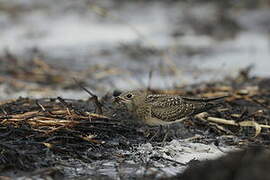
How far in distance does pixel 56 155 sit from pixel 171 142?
1.08 metres

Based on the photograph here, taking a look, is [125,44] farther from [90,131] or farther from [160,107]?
[90,131]

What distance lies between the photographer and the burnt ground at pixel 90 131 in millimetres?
3650

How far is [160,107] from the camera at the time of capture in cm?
458

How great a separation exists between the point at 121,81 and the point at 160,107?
343 centimetres

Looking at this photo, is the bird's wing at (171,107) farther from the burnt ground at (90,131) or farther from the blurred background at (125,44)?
the blurred background at (125,44)

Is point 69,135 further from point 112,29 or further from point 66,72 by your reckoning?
point 112,29

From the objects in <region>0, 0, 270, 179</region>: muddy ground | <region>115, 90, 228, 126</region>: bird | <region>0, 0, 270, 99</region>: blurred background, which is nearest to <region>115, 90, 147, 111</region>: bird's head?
<region>115, 90, 228, 126</region>: bird

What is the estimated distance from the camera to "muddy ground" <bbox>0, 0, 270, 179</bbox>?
385 cm

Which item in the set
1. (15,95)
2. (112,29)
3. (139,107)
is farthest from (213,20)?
(139,107)

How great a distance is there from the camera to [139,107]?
4566mm

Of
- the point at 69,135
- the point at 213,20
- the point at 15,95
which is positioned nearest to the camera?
the point at 69,135

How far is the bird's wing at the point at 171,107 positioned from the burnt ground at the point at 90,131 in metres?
0.20

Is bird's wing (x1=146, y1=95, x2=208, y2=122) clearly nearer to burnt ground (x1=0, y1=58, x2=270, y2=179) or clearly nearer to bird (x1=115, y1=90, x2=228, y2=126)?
bird (x1=115, y1=90, x2=228, y2=126)

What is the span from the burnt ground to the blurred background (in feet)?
6.03
